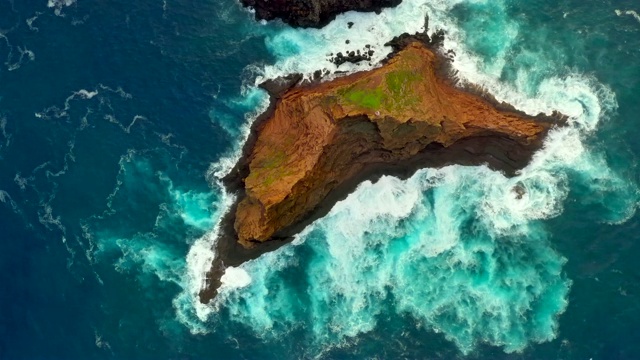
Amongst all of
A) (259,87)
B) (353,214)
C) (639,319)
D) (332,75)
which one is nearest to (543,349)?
(639,319)

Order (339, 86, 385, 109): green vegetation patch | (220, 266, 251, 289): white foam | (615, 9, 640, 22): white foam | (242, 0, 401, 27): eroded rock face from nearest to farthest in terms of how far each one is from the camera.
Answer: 1. (339, 86, 385, 109): green vegetation patch
2. (220, 266, 251, 289): white foam
3. (615, 9, 640, 22): white foam
4. (242, 0, 401, 27): eroded rock face

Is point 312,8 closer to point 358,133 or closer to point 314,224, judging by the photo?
point 358,133

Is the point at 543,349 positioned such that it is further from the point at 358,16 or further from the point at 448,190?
the point at 358,16

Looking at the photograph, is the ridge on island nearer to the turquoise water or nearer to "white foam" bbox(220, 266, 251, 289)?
A: "white foam" bbox(220, 266, 251, 289)

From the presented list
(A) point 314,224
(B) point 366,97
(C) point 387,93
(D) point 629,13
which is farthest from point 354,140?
(D) point 629,13

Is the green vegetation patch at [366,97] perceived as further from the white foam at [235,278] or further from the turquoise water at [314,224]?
the white foam at [235,278]

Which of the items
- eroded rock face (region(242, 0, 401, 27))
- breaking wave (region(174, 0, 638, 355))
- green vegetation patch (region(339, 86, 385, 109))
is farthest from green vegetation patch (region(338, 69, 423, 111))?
eroded rock face (region(242, 0, 401, 27))

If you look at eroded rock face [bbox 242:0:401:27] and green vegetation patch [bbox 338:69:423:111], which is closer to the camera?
green vegetation patch [bbox 338:69:423:111]
